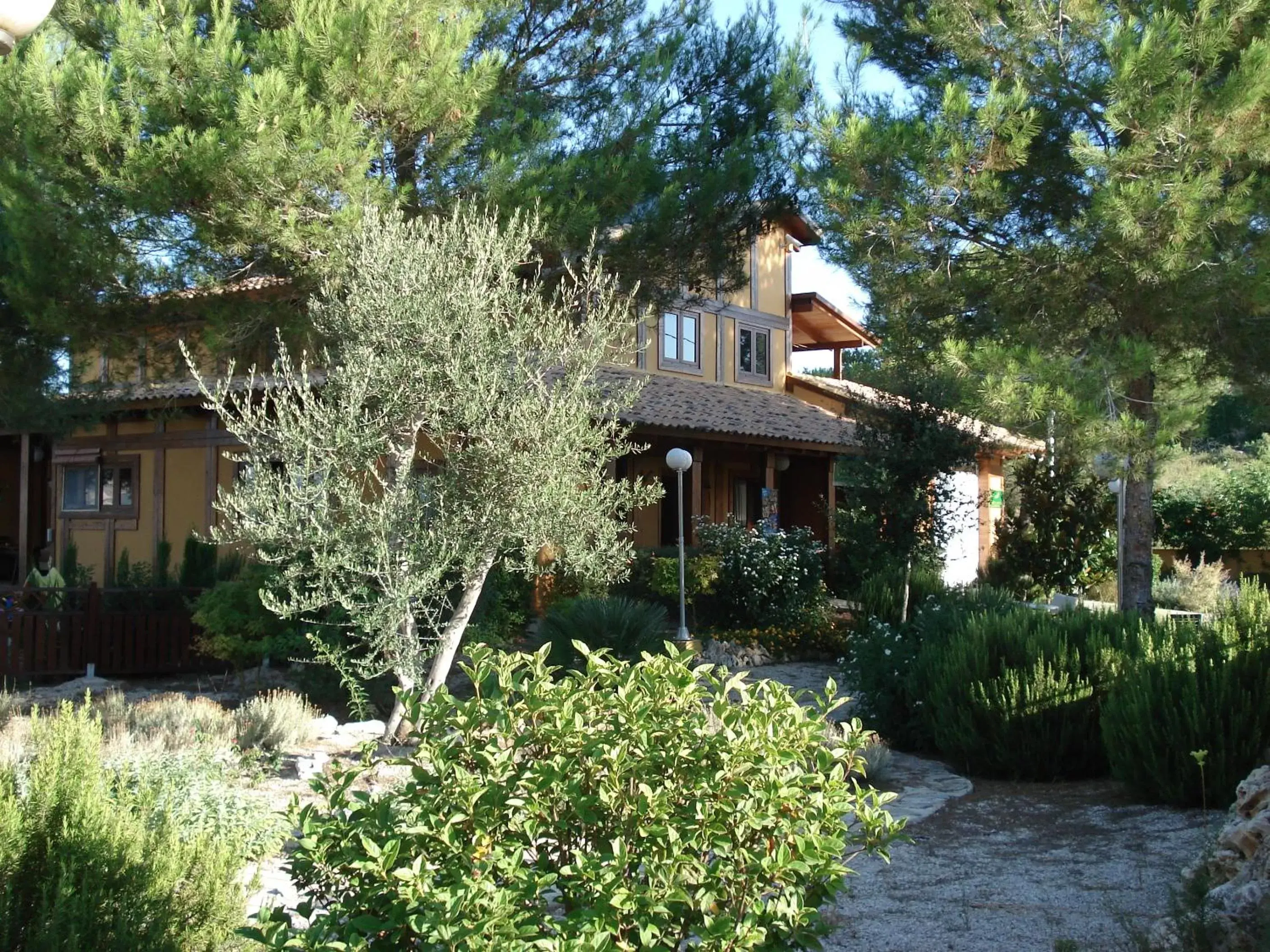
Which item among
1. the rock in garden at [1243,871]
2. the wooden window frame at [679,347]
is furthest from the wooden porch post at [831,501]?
the rock in garden at [1243,871]

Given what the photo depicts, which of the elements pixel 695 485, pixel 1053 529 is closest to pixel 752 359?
pixel 695 485

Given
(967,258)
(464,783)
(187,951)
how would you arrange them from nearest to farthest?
(464,783) < (187,951) < (967,258)

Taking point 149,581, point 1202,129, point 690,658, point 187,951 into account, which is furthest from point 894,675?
point 149,581

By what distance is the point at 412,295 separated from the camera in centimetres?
732

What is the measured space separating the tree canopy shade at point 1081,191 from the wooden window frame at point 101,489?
12211mm

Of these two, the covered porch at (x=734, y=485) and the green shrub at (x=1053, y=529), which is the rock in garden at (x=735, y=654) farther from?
the green shrub at (x=1053, y=529)

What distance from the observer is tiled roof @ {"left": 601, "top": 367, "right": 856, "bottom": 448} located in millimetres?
16250

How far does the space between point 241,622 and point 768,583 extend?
5977mm

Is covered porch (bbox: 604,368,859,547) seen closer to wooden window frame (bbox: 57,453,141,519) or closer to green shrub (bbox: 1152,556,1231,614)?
green shrub (bbox: 1152,556,1231,614)

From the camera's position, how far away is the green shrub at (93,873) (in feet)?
10.2

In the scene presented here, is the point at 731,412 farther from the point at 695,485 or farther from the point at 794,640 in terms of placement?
the point at 794,640

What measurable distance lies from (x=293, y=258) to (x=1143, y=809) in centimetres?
785

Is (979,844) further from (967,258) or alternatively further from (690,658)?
(967,258)

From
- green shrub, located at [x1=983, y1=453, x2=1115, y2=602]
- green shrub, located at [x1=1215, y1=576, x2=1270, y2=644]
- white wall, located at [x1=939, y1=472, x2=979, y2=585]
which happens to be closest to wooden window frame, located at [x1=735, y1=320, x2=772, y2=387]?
white wall, located at [x1=939, y1=472, x2=979, y2=585]
